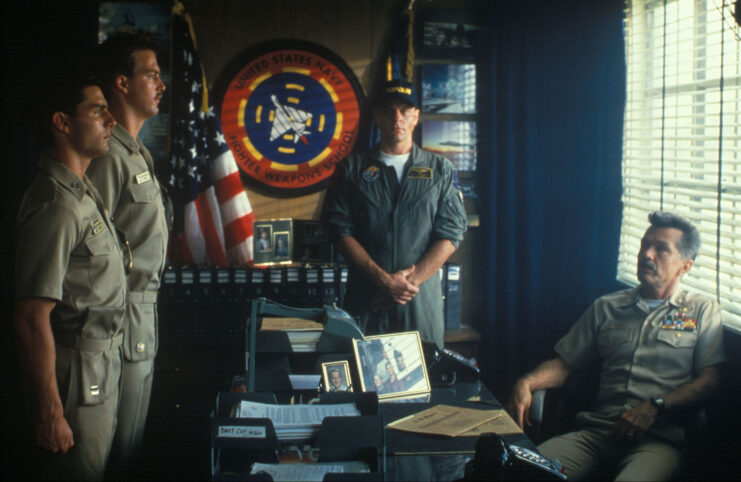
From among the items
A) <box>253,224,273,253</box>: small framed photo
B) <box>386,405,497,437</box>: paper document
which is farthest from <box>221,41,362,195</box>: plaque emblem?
<box>386,405,497,437</box>: paper document

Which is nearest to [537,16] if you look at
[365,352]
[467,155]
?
[467,155]

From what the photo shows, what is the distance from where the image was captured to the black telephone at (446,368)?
2.20 m

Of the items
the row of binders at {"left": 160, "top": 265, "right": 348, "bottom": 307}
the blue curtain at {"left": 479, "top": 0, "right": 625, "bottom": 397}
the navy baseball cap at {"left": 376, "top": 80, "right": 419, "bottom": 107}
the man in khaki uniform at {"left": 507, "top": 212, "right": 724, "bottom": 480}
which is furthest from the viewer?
the row of binders at {"left": 160, "top": 265, "right": 348, "bottom": 307}

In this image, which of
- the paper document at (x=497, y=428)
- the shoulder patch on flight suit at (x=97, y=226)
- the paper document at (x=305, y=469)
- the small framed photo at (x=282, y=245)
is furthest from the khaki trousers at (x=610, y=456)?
the small framed photo at (x=282, y=245)

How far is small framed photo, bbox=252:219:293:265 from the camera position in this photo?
375cm

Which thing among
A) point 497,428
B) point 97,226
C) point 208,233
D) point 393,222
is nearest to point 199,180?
point 208,233

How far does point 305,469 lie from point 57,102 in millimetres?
1290

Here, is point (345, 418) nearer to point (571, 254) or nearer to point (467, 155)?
point (571, 254)

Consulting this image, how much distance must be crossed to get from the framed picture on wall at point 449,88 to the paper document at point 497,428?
245 cm

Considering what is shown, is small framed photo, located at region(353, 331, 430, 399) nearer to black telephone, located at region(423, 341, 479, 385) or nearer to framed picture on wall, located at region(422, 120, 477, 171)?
black telephone, located at region(423, 341, 479, 385)

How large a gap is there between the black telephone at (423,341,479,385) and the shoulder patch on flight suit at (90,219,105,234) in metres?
1.09

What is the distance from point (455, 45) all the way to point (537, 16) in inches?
21.4

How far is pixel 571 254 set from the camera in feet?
11.0

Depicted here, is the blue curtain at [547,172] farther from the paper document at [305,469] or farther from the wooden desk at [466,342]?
the paper document at [305,469]
